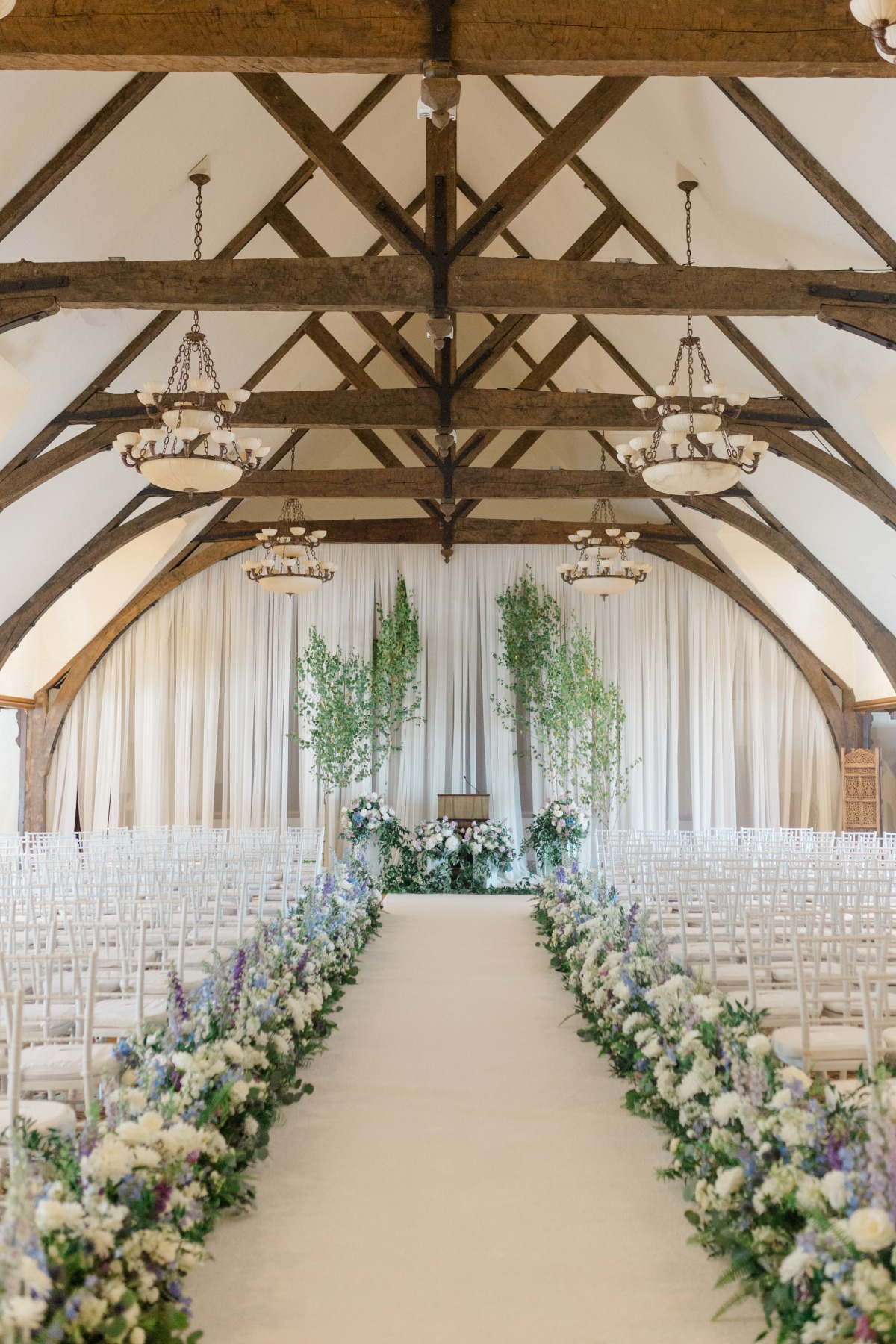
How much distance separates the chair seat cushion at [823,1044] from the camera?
4266 mm

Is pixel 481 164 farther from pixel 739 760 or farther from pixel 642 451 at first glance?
pixel 739 760

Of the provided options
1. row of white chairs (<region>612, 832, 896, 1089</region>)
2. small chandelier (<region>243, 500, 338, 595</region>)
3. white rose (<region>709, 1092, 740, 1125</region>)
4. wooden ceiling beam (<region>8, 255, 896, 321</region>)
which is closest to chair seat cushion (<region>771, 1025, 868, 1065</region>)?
row of white chairs (<region>612, 832, 896, 1089</region>)

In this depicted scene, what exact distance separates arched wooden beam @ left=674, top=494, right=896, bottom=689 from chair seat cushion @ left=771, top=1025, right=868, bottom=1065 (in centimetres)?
880

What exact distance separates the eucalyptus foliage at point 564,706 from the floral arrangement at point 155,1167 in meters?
9.48

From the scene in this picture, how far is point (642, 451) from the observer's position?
27.1 feet

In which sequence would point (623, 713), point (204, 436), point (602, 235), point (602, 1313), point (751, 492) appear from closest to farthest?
1. point (602, 1313)
2. point (204, 436)
3. point (602, 235)
4. point (751, 492)
5. point (623, 713)

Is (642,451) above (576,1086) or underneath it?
above

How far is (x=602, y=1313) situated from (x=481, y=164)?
397 inches

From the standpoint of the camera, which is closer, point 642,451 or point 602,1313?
point 602,1313

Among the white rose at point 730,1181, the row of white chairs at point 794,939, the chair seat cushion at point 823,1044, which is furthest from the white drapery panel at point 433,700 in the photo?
the white rose at point 730,1181

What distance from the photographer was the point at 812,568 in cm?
1273

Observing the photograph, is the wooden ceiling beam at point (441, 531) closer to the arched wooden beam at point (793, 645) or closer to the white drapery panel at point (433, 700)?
the arched wooden beam at point (793, 645)

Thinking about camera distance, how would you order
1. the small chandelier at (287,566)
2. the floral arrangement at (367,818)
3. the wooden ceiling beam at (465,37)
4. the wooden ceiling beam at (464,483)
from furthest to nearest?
the floral arrangement at (367,818)
the wooden ceiling beam at (464,483)
the small chandelier at (287,566)
the wooden ceiling beam at (465,37)

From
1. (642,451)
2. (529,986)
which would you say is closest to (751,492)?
(642,451)
